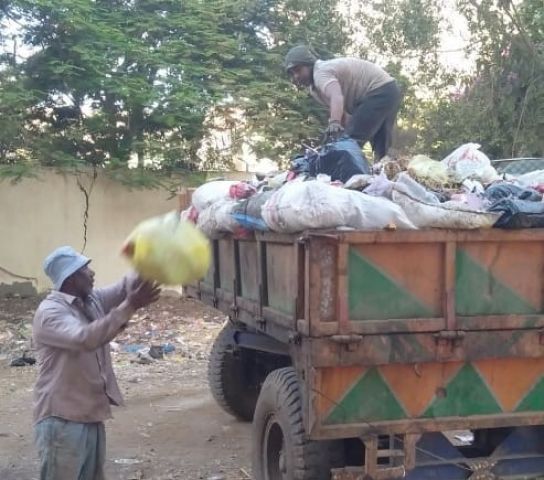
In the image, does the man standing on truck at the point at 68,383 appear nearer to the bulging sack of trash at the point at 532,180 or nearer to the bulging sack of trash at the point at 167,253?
the bulging sack of trash at the point at 167,253

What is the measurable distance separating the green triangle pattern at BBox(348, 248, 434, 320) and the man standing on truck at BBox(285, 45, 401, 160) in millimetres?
2649

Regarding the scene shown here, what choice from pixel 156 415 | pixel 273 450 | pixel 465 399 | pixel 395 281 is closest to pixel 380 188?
pixel 395 281

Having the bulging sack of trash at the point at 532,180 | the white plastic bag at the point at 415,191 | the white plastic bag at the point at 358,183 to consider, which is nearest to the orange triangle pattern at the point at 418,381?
the white plastic bag at the point at 415,191

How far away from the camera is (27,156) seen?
11.4m

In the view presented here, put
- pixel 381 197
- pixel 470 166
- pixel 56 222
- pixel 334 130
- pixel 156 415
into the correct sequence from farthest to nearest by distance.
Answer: pixel 56 222, pixel 156 415, pixel 334 130, pixel 470 166, pixel 381 197

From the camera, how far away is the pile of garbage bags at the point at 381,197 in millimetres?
3570

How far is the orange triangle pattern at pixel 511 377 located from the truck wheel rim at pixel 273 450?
3.65 ft

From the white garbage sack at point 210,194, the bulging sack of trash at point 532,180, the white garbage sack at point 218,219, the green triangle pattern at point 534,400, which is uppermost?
the bulging sack of trash at point 532,180

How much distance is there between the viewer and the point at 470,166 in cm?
462

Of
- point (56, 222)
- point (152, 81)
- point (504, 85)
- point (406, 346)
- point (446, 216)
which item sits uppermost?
point (152, 81)

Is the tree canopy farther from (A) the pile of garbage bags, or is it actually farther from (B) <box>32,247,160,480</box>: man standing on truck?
(B) <box>32,247,160,480</box>: man standing on truck

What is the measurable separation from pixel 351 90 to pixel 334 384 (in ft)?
10.7

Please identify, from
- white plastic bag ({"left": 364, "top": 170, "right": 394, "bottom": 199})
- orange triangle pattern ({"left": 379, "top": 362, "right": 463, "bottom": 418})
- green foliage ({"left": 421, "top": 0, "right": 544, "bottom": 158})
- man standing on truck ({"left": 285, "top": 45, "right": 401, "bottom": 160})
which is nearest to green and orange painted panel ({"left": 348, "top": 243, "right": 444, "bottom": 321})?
orange triangle pattern ({"left": 379, "top": 362, "right": 463, "bottom": 418})

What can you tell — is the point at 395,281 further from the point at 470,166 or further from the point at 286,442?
the point at 470,166
